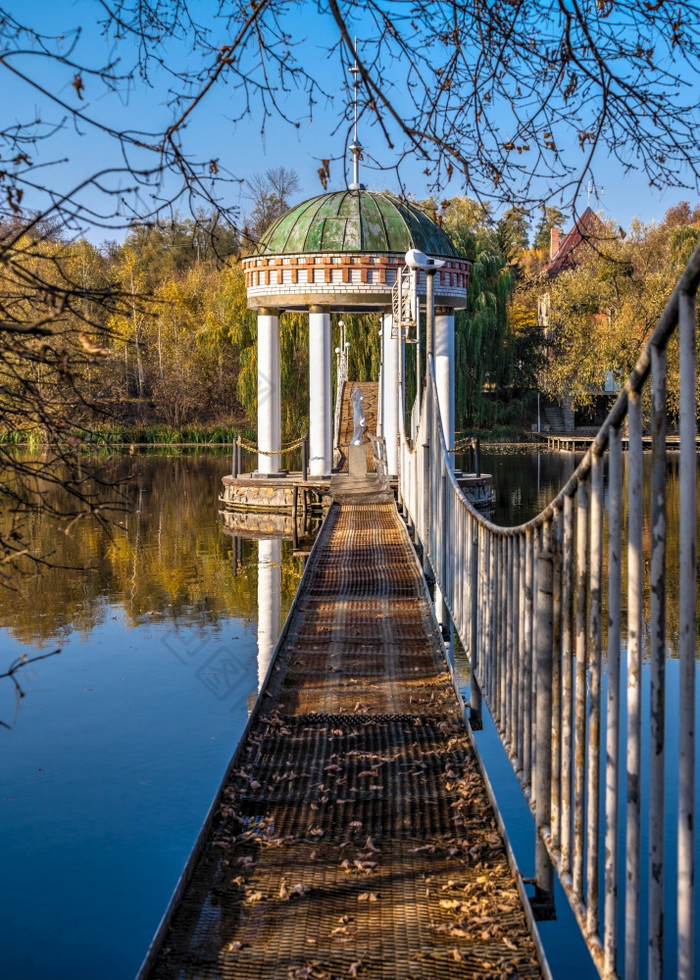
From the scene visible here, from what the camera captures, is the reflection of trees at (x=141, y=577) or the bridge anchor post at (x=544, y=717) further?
the reflection of trees at (x=141, y=577)

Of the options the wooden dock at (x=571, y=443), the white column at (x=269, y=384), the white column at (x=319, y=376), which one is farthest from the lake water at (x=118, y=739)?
the wooden dock at (x=571, y=443)

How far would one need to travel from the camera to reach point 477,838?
473 centimetres

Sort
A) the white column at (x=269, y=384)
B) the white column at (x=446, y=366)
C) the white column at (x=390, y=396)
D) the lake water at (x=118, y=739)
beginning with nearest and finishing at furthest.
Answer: the lake water at (x=118, y=739) < the white column at (x=390, y=396) < the white column at (x=269, y=384) < the white column at (x=446, y=366)

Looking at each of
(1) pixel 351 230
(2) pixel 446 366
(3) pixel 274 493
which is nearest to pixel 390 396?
(2) pixel 446 366

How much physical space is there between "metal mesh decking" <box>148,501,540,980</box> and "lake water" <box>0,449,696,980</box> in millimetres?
1065

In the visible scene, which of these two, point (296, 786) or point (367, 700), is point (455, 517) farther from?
point (296, 786)

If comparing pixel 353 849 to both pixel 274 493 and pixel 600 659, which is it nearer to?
pixel 600 659

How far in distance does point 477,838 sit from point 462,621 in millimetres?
2511

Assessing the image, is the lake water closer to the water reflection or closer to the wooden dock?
the water reflection

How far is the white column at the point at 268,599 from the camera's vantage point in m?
12.0

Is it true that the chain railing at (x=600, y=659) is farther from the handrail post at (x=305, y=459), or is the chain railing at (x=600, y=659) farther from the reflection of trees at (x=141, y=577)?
the handrail post at (x=305, y=459)

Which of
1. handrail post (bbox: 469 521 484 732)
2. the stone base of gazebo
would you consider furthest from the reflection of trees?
handrail post (bbox: 469 521 484 732)

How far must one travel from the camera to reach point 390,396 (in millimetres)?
25312

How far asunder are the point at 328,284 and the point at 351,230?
4.00ft
